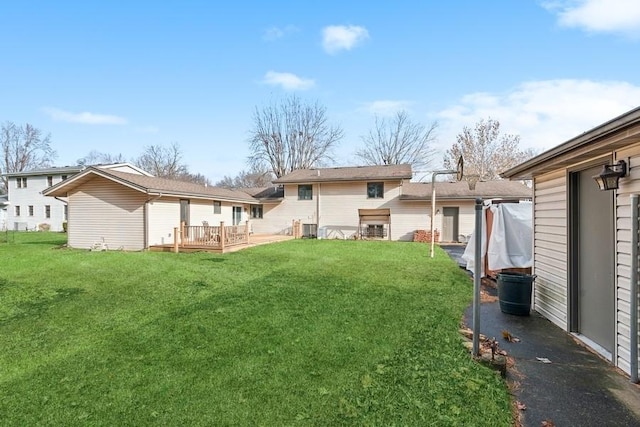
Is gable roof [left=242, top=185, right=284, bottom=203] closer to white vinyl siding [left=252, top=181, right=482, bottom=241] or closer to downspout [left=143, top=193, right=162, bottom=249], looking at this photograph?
white vinyl siding [left=252, top=181, right=482, bottom=241]

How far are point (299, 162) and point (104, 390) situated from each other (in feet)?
103

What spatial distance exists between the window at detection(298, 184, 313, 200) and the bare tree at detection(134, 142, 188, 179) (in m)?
27.5

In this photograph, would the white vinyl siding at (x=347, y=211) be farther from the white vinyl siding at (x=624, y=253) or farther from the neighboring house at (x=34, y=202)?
the neighboring house at (x=34, y=202)

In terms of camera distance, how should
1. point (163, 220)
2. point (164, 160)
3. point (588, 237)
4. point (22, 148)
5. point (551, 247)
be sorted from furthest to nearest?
point (164, 160) → point (22, 148) → point (163, 220) → point (551, 247) → point (588, 237)

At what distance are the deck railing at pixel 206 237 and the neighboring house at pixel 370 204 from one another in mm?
6942

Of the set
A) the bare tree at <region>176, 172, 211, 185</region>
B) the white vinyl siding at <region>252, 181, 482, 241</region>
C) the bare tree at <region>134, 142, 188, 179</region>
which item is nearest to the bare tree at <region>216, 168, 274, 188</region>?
the bare tree at <region>176, 172, 211, 185</region>

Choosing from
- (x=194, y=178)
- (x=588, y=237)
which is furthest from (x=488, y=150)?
(x=194, y=178)

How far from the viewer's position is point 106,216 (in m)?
14.7

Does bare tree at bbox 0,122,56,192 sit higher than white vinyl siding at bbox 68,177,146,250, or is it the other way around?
bare tree at bbox 0,122,56,192

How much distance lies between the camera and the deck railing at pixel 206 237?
13.7 m

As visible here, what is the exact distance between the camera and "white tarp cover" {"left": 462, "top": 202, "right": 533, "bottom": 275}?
7742 millimetres

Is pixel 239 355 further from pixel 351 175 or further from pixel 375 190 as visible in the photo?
pixel 351 175

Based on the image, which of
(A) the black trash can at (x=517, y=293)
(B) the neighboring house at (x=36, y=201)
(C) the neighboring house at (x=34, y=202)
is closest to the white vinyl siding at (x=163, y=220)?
(A) the black trash can at (x=517, y=293)

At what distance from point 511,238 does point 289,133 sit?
28.6m
